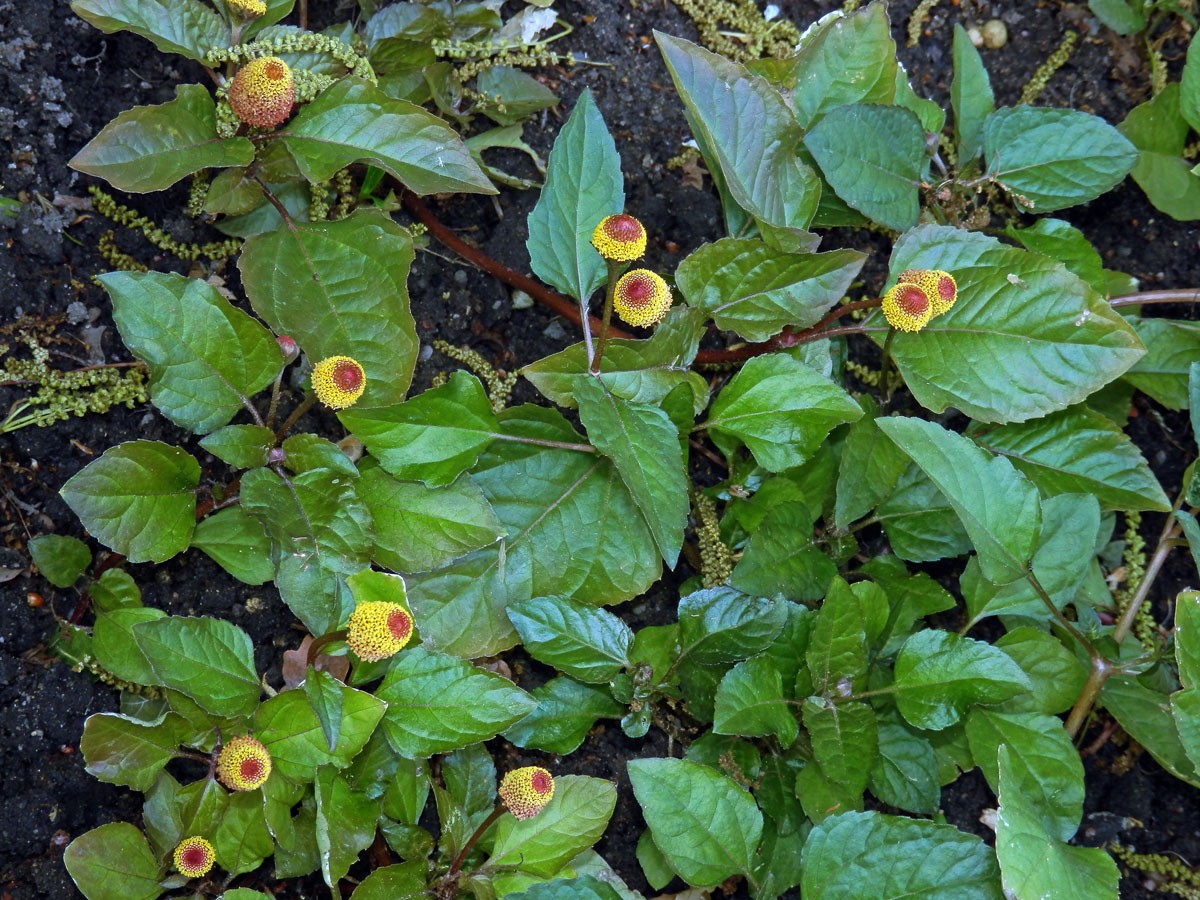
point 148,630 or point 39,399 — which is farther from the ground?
point 39,399

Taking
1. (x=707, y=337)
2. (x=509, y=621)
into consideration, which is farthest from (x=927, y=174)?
(x=509, y=621)

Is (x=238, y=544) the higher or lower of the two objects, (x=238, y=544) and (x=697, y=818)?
the higher

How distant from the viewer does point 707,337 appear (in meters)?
2.29

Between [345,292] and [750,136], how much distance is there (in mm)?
886

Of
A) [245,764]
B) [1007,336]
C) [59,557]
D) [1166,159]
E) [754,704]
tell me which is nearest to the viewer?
[245,764]

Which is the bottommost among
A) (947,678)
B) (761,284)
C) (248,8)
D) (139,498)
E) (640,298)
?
(947,678)

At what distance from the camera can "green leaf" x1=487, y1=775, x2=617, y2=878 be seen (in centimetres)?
182

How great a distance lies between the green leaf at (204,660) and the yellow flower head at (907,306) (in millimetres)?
1351

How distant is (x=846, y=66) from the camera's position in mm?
2168

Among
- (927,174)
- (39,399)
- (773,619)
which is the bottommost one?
(773,619)

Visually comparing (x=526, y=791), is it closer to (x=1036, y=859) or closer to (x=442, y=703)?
(x=442, y=703)

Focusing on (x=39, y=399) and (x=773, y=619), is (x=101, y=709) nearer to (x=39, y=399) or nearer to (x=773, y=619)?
(x=39, y=399)

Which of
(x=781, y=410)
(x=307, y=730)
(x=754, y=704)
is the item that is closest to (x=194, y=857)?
(x=307, y=730)

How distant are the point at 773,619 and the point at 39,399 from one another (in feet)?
4.79
